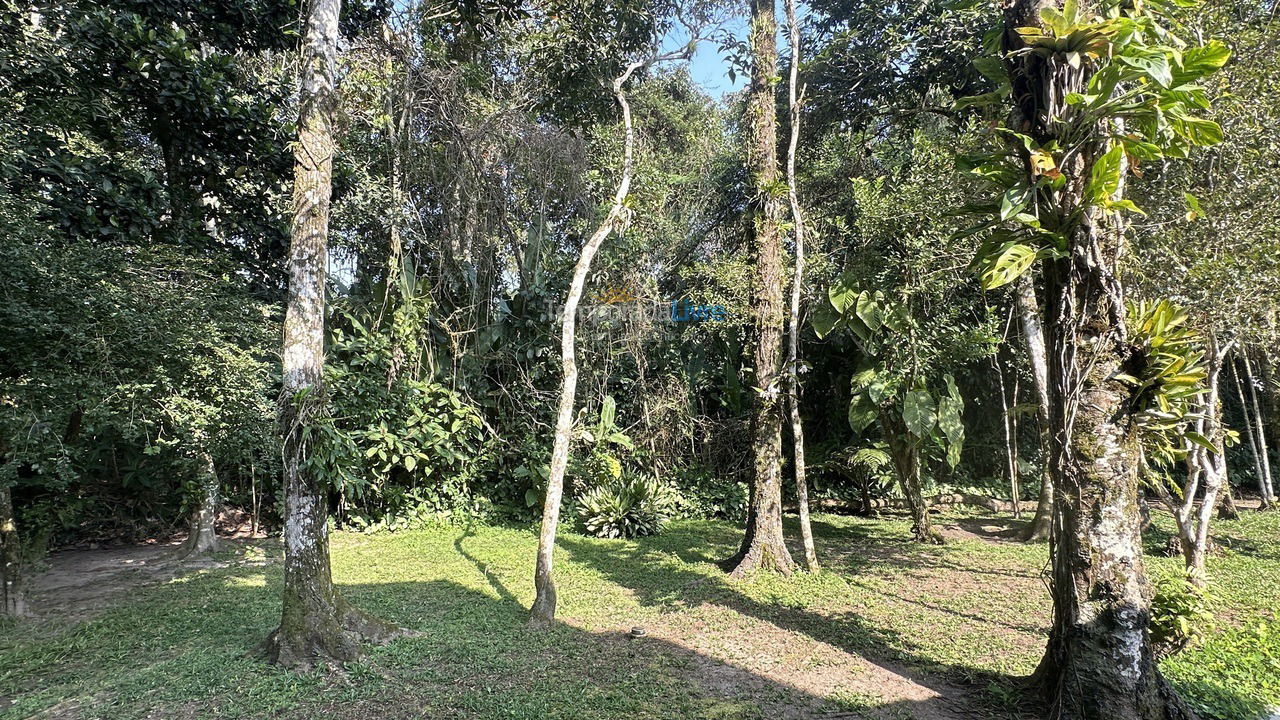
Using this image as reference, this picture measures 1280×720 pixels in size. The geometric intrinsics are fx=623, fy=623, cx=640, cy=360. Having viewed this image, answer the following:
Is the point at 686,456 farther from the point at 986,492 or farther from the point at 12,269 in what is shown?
the point at 12,269

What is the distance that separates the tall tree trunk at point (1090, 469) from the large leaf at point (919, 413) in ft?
11.2

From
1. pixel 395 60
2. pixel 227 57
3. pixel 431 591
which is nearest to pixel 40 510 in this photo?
pixel 431 591

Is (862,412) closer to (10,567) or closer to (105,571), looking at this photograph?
(10,567)

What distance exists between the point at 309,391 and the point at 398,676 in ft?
5.69

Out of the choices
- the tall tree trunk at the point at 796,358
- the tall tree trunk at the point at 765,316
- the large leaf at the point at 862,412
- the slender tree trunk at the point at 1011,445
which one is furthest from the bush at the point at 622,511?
the slender tree trunk at the point at 1011,445

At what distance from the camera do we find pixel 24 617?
458 centimetres

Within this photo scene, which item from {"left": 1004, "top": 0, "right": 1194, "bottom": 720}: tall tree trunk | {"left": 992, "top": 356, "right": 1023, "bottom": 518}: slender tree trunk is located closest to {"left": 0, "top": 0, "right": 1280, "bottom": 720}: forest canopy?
{"left": 1004, "top": 0, "right": 1194, "bottom": 720}: tall tree trunk

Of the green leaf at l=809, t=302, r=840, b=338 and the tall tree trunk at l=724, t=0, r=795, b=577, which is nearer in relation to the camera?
the tall tree trunk at l=724, t=0, r=795, b=577

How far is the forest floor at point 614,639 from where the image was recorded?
319cm

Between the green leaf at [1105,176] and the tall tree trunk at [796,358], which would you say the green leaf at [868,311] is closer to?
the tall tree trunk at [796,358]

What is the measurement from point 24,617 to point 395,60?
580 centimetres

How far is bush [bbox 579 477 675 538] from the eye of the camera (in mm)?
7523

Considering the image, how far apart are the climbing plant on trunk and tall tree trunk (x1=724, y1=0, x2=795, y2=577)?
2790 mm

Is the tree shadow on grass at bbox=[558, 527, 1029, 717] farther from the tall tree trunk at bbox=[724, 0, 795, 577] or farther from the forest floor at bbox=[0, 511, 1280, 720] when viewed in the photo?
the tall tree trunk at bbox=[724, 0, 795, 577]
